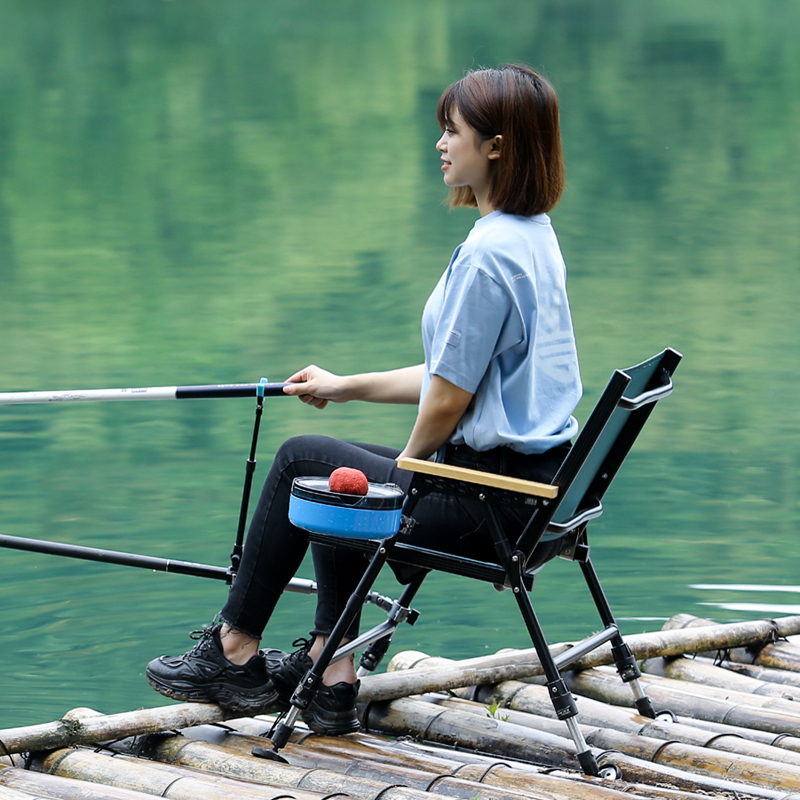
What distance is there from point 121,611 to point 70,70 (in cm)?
1962

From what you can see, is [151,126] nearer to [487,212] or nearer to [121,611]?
[121,611]

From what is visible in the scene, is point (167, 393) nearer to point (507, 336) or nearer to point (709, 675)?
point (507, 336)

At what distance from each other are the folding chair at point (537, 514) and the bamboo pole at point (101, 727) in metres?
0.22

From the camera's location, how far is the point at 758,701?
3564 mm

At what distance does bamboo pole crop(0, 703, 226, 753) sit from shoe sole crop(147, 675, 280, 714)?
16mm

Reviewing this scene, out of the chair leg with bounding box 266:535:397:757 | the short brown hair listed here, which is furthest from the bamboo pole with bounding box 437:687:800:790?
the short brown hair

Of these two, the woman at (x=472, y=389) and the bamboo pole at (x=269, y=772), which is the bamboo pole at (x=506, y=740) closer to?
the woman at (x=472, y=389)

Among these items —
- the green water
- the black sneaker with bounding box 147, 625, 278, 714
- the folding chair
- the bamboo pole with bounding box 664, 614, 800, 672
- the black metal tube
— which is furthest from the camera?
the green water

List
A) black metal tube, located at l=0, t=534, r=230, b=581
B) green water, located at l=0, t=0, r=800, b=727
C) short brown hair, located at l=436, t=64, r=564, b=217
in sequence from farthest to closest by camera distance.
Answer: green water, located at l=0, t=0, r=800, b=727, black metal tube, located at l=0, t=534, r=230, b=581, short brown hair, located at l=436, t=64, r=564, b=217

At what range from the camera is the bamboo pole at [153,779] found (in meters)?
2.75

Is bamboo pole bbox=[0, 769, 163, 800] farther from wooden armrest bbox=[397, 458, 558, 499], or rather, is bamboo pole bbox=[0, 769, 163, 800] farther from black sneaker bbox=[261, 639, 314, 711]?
wooden armrest bbox=[397, 458, 558, 499]

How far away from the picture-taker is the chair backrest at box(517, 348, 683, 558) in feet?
9.22

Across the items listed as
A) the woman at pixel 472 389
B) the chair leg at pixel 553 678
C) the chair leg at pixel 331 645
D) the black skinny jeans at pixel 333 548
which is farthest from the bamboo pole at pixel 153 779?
the chair leg at pixel 553 678

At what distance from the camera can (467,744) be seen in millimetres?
3326
